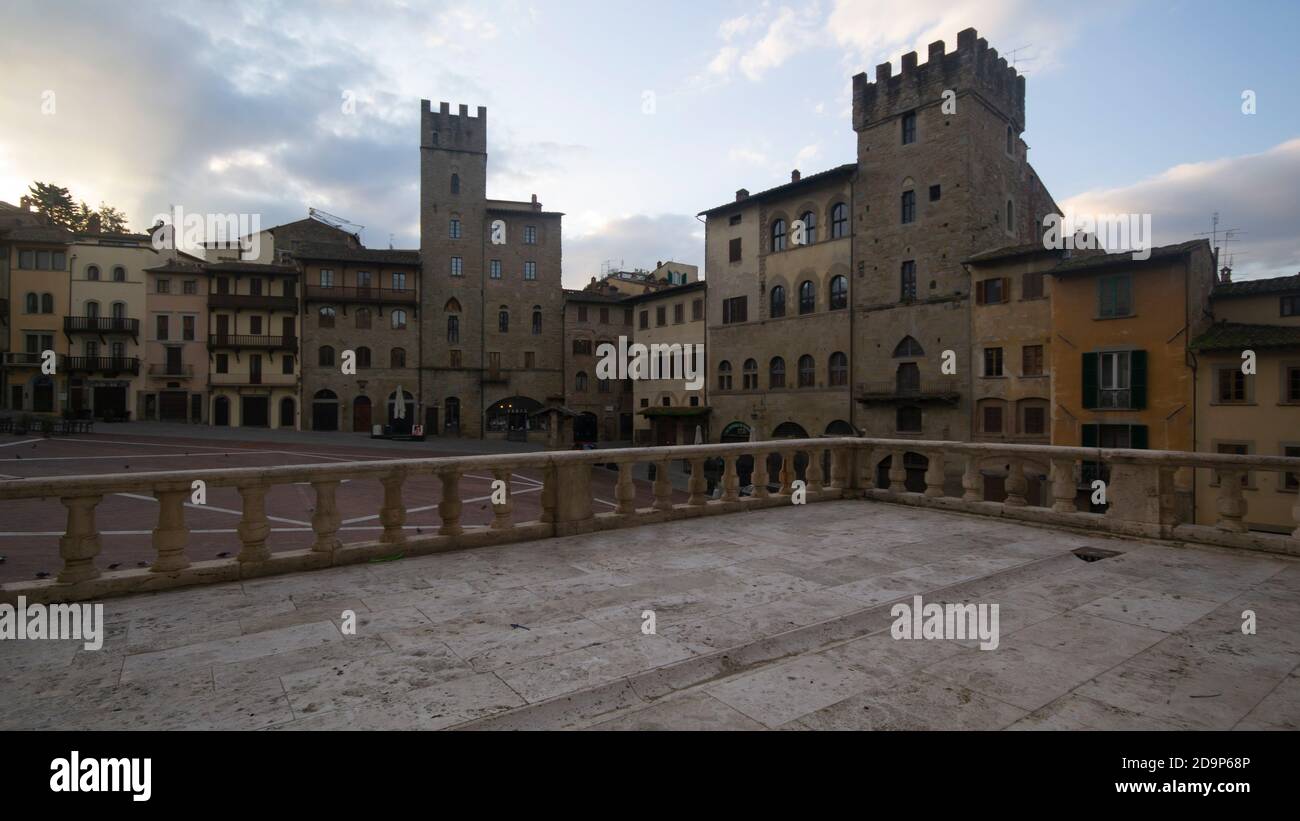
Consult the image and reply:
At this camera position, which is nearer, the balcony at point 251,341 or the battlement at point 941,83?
the battlement at point 941,83

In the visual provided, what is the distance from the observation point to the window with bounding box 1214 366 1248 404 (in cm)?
2708

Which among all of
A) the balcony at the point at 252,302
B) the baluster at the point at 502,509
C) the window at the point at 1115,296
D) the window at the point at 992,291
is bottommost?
the baluster at the point at 502,509

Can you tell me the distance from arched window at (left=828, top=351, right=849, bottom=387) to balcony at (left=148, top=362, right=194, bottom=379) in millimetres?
48786

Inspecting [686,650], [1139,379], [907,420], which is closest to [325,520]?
[686,650]

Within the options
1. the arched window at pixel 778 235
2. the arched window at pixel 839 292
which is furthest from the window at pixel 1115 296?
the arched window at pixel 778 235

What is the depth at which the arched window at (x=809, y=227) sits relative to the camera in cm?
4275

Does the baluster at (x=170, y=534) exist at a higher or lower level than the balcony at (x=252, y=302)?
lower

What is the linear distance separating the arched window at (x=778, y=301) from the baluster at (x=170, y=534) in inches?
1616

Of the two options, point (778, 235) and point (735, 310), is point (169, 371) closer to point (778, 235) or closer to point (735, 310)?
point (735, 310)

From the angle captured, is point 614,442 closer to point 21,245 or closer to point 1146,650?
point 21,245

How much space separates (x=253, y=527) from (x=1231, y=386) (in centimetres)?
3514

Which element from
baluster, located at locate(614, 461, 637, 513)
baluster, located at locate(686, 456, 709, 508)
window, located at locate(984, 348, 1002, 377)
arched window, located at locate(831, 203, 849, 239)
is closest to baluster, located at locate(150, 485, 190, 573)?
baluster, located at locate(614, 461, 637, 513)

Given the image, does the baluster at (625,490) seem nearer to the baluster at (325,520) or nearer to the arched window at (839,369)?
the baluster at (325,520)
